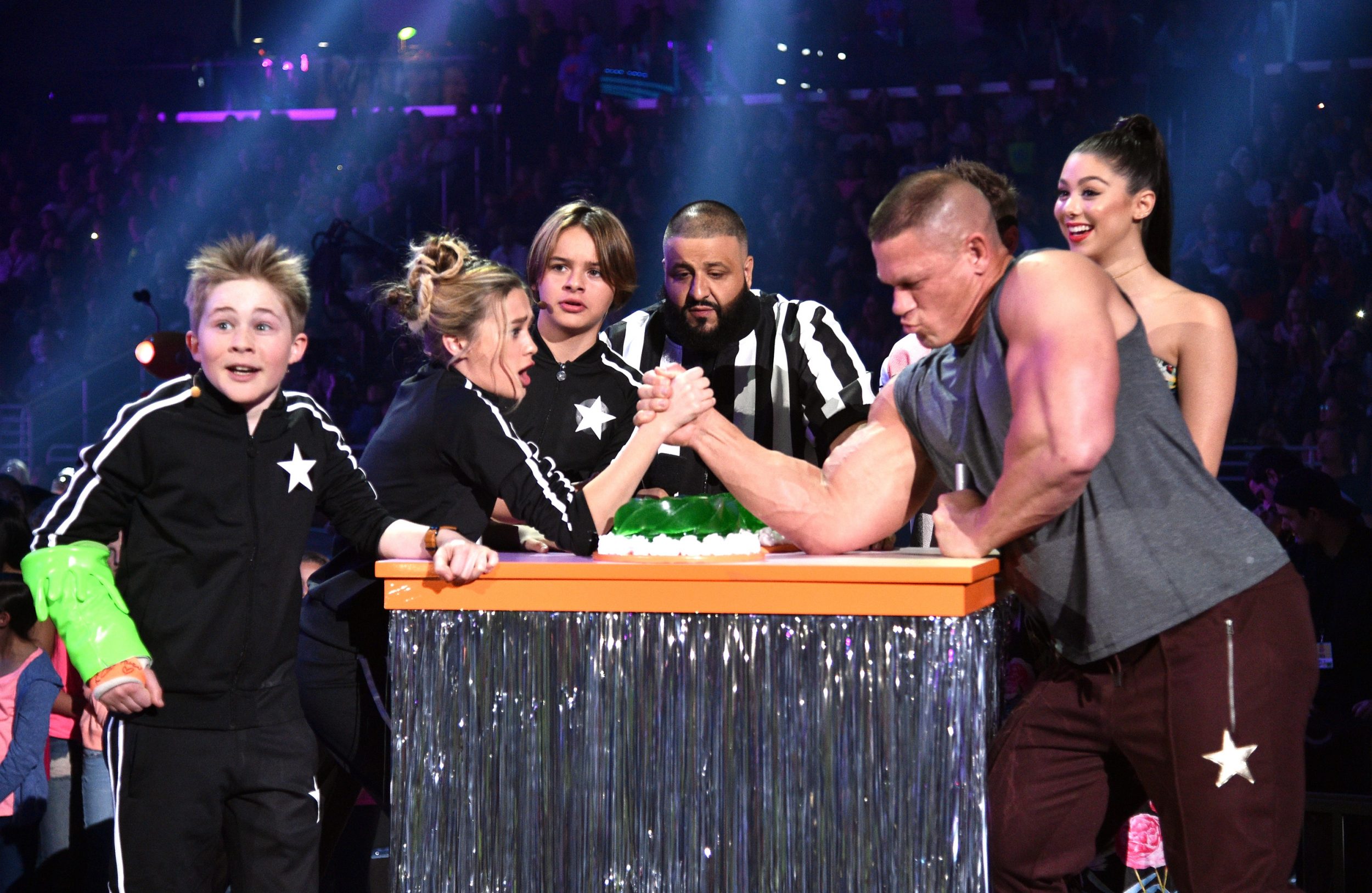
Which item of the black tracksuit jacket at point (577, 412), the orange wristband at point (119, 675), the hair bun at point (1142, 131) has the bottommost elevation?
the orange wristband at point (119, 675)

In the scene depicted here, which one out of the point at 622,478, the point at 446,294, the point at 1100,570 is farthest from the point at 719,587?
the point at 446,294

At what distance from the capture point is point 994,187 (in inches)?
125

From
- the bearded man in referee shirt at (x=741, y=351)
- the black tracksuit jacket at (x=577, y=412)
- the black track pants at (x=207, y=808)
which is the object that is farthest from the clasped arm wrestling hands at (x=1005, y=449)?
the bearded man in referee shirt at (x=741, y=351)

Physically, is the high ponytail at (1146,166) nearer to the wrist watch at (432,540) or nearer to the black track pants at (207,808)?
the wrist watch at (432,540)

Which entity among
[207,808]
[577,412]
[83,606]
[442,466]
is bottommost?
[207,808]

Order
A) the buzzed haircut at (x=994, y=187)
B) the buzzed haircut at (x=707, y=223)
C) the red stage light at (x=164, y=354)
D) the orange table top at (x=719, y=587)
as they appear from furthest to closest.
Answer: the red stage light at (x=164, y=354), the buzzed haircut at (x=707, y=223), the buzzed haircut at (x=994, y=187), the orange table top at (x=719, y=587)

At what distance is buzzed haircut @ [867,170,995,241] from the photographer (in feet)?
6.68

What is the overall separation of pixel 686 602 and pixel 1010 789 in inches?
23.3

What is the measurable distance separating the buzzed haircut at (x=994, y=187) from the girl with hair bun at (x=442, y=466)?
4.14 feet

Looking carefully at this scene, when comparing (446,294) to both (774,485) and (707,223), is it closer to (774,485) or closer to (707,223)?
(774,485)

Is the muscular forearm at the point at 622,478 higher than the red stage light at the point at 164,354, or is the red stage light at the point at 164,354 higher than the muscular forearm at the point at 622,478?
the red stage light at the point at 164,354

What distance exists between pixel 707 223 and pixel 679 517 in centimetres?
141

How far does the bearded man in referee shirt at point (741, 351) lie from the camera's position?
3.24 metres

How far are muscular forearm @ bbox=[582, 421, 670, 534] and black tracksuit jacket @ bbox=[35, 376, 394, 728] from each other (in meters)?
0.38
